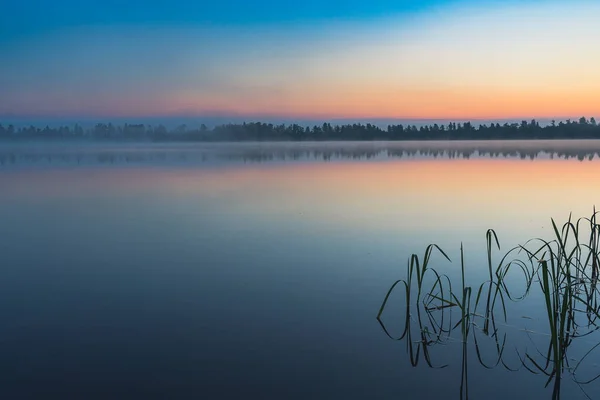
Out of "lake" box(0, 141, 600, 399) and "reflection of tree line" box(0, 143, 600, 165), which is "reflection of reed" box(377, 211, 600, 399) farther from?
"reflection of tree line" box(0, 143, 600, 165)

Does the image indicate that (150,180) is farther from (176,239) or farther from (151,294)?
(151,294)

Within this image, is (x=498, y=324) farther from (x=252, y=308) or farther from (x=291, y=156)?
(x=291, y=156)

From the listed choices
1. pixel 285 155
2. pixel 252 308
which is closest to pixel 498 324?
pixel 252 308

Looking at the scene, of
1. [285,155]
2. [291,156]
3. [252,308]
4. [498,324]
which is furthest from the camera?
[285,155]

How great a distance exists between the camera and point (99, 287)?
268 inches

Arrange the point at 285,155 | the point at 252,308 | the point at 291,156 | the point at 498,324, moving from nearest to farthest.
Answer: the point at 498,324 < the point at 252,308 < the point at 291,156 < the point at 285,155

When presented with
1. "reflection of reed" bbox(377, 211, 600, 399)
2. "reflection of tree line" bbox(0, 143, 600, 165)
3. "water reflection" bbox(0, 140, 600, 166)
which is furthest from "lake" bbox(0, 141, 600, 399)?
"reflection of tree line" bbox(0, 143, 600, 165)

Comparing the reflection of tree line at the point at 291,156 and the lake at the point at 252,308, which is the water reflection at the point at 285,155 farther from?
the lake at the point at 252,308

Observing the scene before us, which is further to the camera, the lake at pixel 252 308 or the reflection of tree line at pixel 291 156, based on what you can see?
the reflection of tree line at pixel 291 156

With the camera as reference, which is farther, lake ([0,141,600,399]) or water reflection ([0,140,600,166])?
water reflection ([0,140,600,166])

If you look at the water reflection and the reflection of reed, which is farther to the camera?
the water reflection

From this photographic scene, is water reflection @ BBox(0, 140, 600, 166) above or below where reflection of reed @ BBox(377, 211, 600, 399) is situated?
above

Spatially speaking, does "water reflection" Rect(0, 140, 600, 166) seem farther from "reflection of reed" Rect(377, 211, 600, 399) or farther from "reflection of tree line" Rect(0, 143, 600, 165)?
"reflection of reed" Rect(377, 211, 600, 399)

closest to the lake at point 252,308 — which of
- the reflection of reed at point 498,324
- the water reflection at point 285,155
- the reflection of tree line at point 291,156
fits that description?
the reflection of reed at point 498,324
